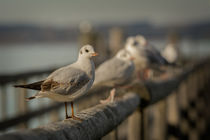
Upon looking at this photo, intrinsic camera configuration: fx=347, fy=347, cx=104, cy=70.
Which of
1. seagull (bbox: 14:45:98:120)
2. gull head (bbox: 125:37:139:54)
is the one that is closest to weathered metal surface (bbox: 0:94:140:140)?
seagull (bbox: 14:45:98:120)

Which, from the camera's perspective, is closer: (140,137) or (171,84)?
(140,137)

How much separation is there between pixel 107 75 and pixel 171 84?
1.02 m

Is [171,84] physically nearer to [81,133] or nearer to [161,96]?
[161,96]

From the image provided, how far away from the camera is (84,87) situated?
1.82 m

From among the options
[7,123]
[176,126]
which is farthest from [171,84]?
[7,123]

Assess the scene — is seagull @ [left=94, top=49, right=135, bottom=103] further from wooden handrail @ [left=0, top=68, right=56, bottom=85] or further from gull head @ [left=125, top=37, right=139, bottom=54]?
wooden handrail @ [left=0, top=68, right=56, bottom=85]


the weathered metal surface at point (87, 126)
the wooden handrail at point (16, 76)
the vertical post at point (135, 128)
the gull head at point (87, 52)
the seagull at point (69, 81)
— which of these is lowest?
the vertical post at point (135, 128)

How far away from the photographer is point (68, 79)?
1.76 m

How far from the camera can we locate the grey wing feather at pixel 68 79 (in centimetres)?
172

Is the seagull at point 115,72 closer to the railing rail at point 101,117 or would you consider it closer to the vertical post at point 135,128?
the railing rail at point 101,117

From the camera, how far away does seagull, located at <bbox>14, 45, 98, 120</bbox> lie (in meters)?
1.70

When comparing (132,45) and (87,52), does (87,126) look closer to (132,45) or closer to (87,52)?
(87,52)

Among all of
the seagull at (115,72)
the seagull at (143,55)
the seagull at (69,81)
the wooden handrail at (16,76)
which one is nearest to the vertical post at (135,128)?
the seagull at (115,72)

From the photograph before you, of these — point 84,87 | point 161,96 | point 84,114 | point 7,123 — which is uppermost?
point 84,87
